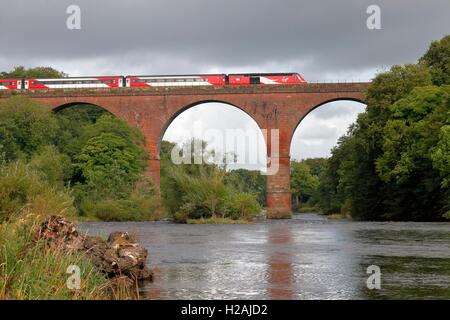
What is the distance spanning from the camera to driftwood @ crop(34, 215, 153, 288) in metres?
12.0

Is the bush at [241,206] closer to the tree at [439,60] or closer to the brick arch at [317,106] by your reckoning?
the brick arch at [317,106]

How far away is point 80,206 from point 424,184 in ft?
61.9

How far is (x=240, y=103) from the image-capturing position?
4831 centimetres

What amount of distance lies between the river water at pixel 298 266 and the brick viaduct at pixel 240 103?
23.6 metres

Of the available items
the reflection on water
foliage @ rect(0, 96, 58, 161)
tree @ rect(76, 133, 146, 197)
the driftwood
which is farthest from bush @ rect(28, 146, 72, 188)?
the driftwood

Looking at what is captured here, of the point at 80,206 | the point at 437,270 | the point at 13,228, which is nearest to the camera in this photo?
the point at 13,228

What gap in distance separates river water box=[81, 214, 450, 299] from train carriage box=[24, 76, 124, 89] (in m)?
29.0

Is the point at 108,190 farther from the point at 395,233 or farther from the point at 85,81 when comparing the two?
the point at 395,233

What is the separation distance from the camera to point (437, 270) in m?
14.0

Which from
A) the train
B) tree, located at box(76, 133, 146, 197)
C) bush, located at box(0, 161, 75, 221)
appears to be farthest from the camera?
the train

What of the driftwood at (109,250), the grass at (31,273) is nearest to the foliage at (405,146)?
the driftwood at (109,250)

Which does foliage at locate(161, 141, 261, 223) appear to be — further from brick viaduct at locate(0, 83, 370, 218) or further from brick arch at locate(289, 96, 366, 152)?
brick arch at locate(289, 96, 366, 152)

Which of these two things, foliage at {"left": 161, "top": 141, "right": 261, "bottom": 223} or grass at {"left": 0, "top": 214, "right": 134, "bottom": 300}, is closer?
grass at {"left": 0, "top": 214, "right": 134, "bottom": 300}
